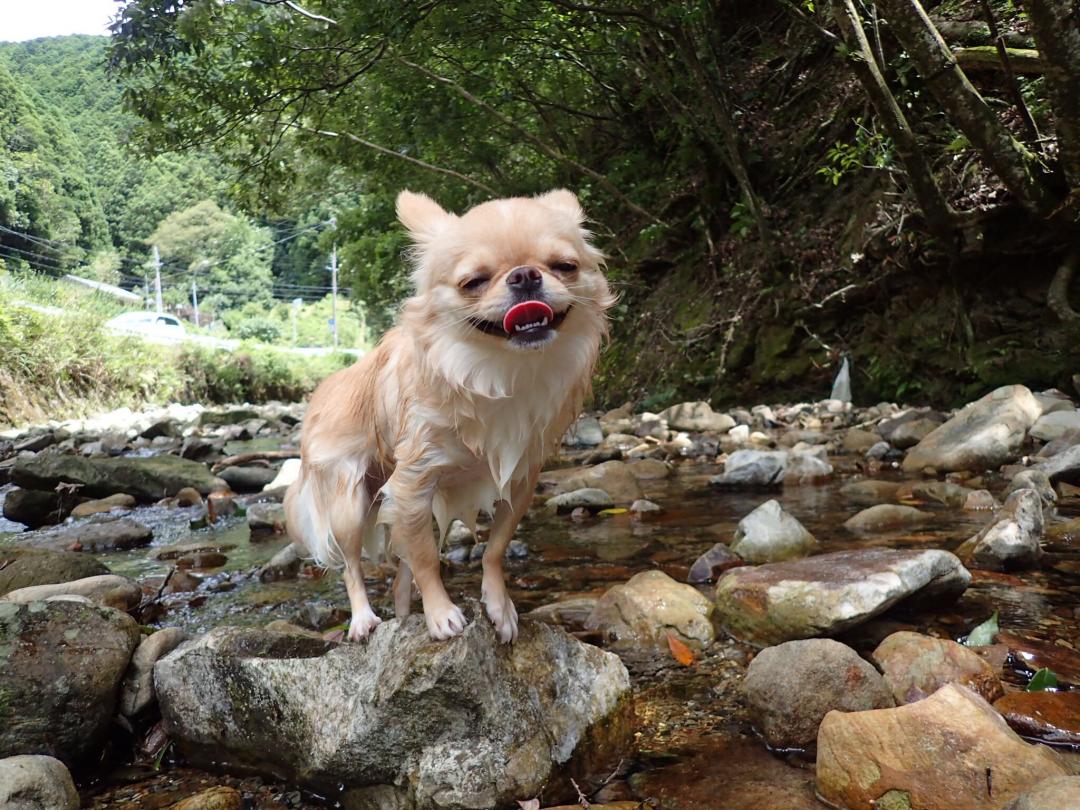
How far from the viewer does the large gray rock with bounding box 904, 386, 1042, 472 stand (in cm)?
651

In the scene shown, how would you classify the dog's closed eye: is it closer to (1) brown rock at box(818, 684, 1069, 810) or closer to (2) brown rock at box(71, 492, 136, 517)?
(1) brown rock at box(818, 684, 1069, 810)

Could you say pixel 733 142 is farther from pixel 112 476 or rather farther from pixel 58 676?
pixel 58 676

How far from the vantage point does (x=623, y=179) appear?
47.8ft

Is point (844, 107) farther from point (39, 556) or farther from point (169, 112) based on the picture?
point (39, 556)

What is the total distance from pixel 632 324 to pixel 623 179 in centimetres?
285

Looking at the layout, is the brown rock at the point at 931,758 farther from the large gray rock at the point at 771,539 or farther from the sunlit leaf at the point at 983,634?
the large gray rock at the point at 771,539

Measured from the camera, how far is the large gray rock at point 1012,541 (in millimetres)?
3834

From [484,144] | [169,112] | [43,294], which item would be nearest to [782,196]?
[484,144]

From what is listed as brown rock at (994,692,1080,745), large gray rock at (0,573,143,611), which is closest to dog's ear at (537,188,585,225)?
brown rock at (994,692,1080,745)

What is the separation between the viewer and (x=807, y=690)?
2.44m

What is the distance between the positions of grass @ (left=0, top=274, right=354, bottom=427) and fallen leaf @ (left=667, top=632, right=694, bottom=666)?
1496 cm

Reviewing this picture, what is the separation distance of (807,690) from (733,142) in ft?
33.3

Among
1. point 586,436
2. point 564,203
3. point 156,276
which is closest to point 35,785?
point 564,203

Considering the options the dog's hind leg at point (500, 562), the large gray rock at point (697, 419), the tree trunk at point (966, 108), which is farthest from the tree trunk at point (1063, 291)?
the dog's hind leg at point (500, 562)
